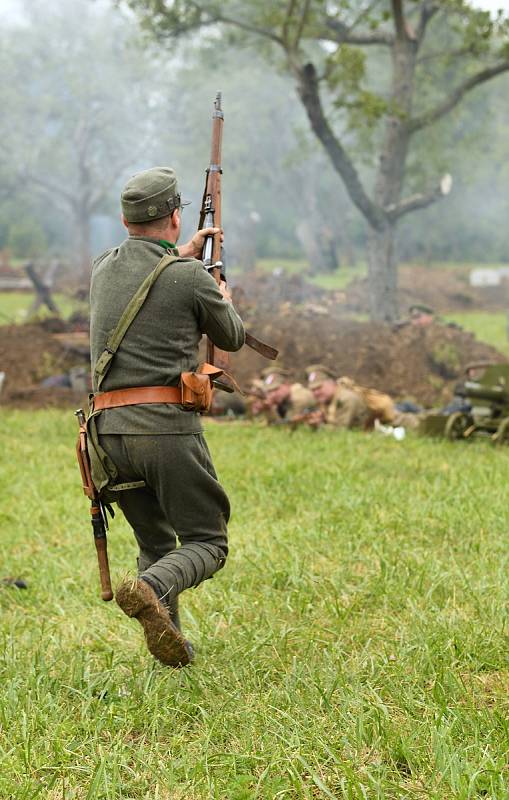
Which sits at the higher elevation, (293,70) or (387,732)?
(293,70)

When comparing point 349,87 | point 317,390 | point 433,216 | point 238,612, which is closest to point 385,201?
point 349,87

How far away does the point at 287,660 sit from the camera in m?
4.55

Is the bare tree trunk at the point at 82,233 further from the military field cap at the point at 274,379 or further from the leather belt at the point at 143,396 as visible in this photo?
the leather belt at the point at 143,396

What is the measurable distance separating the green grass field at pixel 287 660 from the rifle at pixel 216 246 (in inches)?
50.2

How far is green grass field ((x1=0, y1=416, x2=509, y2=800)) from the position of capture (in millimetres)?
3494

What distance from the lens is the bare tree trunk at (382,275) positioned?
60.3 feet

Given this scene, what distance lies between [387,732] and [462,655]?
0.83 metres

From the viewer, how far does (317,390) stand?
11.7 metres

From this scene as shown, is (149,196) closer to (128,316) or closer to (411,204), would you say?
(128,316)

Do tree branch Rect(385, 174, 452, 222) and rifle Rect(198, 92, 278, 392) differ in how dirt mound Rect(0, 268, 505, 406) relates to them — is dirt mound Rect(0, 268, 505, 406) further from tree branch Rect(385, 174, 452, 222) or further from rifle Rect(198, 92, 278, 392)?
rifle Rect(198, 92, 278, 392)

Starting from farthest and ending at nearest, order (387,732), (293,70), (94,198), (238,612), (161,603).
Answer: (94,198) < (293,70) < (238,612) < (161,603) < (387,732)

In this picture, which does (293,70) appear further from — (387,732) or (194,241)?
(387,732)

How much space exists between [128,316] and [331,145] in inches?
535

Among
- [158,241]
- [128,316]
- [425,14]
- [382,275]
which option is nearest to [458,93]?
[425,14]
